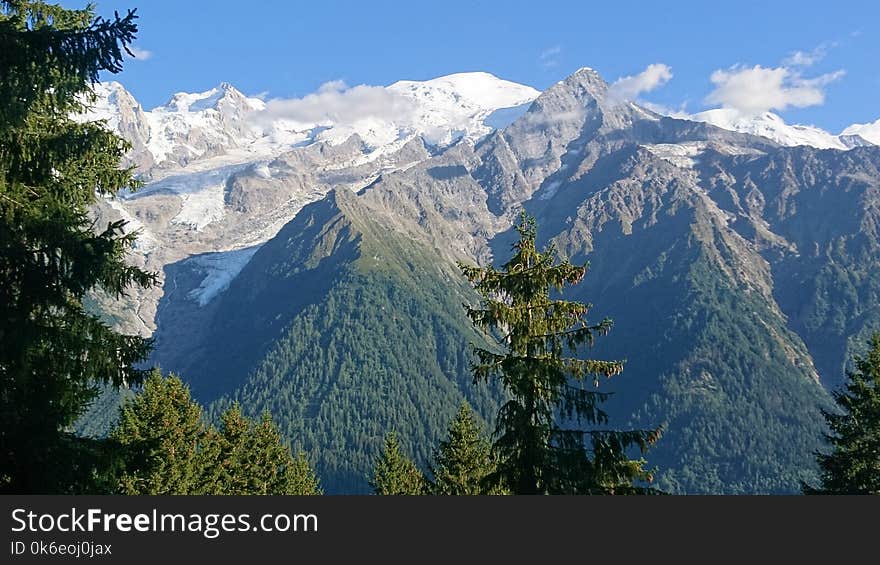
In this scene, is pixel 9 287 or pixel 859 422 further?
pixel 859 422

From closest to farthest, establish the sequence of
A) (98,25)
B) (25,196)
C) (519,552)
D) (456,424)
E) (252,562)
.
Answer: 1. (252,562)
2. (519,552)
3. (98,25)
4. (25,196)
5. (456,424)

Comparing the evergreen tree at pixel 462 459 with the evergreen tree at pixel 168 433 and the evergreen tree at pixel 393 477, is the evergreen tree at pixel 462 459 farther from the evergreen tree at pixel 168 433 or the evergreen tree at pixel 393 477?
the evergreen tree at pixel 168 433

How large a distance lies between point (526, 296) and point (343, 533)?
1051cm

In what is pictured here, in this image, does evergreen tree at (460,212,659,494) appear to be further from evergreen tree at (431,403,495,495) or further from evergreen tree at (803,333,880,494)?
evergreen tree at (431,403,495,495)

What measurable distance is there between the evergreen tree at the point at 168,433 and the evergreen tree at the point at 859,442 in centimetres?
2771

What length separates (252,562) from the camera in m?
10.9

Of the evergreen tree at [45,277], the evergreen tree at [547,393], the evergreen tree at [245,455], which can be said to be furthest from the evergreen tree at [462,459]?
the evergreen tree at [45,277]

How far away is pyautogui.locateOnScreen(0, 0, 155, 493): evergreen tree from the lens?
1399 cm

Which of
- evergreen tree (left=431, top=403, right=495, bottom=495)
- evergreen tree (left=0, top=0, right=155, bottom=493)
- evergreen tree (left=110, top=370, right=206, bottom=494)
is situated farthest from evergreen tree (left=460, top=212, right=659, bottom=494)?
evergreen tree (left=431, top=403, right=495, bottom=495)

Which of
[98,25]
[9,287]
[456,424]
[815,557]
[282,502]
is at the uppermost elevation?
[456,424]

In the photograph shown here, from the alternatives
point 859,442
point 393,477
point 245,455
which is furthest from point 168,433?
point 393,477

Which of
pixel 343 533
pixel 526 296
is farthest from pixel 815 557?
pixel 526 296

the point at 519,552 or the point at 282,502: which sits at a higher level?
the point at 282,502

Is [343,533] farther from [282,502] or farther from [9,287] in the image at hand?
[9,287]
